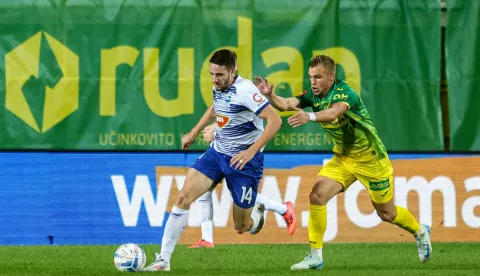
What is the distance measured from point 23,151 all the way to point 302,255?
3.86 m

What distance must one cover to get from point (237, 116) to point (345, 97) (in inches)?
39.8

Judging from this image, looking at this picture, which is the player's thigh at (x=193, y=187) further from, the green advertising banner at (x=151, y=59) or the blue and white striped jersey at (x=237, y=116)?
the green advertising banner at (x=151, y=59)

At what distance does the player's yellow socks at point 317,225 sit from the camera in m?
10.4

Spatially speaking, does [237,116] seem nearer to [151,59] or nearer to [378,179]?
[378,179]

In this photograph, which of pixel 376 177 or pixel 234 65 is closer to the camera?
pixel 234 65

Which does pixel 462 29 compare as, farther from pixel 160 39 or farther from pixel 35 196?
pixel 35 196

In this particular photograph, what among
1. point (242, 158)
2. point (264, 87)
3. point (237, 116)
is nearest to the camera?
point (242, 158)

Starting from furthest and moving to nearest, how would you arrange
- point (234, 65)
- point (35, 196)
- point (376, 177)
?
point (35, 196) < point (376, 177) < point (234, 65)

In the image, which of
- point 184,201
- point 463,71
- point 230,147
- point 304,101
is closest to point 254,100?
point 230,147

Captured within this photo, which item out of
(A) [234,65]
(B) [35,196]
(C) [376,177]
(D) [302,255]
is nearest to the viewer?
(A) [234,65]

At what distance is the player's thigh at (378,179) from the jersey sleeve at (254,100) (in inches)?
52.5

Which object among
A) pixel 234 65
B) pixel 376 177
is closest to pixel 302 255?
pixel 376 177

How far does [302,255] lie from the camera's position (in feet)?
39.2

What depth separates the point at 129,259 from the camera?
986cm
